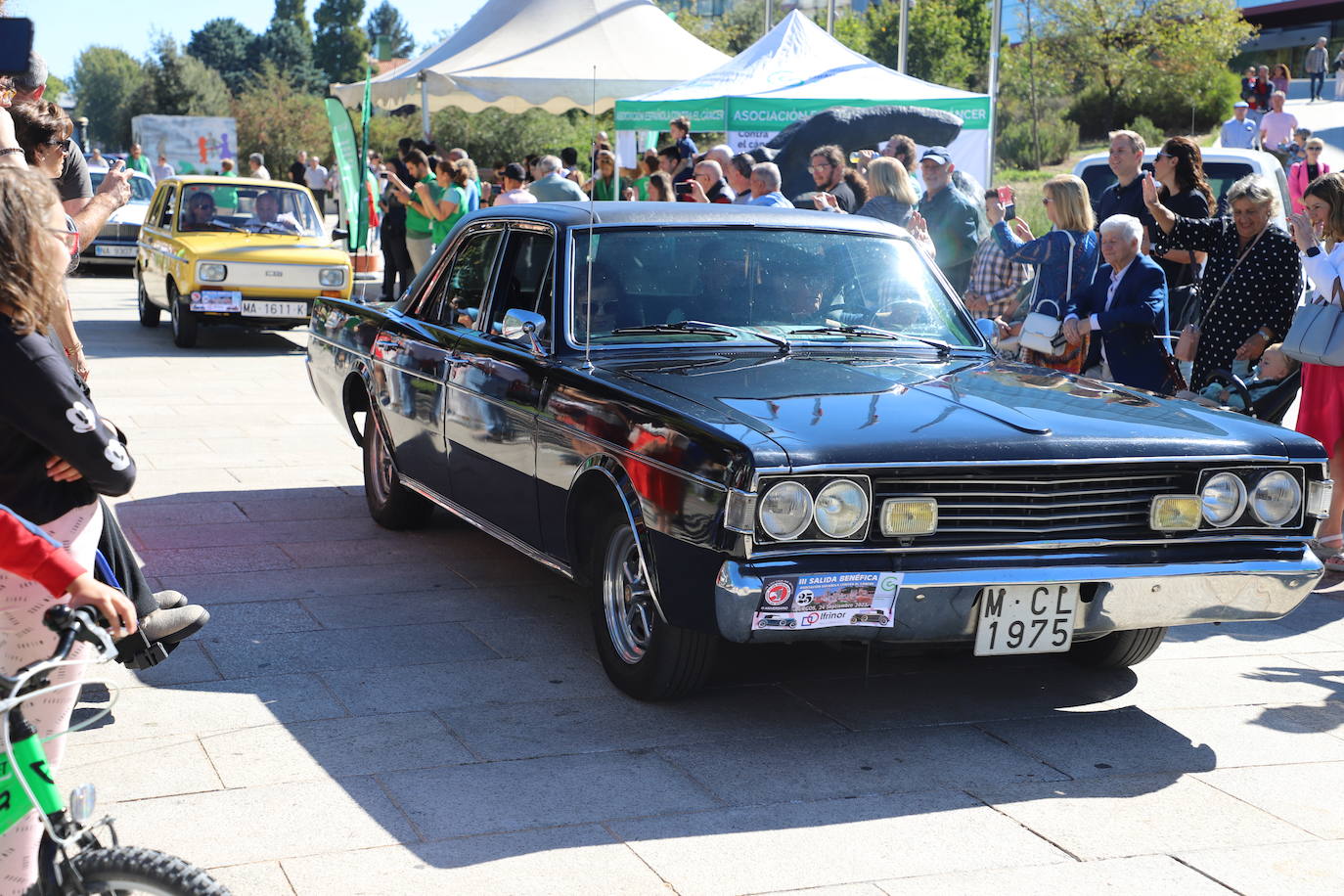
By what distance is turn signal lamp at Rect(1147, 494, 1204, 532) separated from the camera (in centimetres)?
473

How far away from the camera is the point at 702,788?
14.2 feet

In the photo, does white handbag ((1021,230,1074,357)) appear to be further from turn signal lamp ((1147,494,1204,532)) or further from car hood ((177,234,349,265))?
car hood ((177,234,349,265))

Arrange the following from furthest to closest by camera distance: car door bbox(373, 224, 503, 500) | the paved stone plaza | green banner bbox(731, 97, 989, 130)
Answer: green banner bbox(731, 97, 989, 130)
car door bbox(373, 224, 503, 500)
the paved stone plaza

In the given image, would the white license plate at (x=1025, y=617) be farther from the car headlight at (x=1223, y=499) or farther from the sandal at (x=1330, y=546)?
the sandal at (x=1330, y=546)

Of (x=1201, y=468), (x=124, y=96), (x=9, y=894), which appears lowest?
(x=9, y=894)

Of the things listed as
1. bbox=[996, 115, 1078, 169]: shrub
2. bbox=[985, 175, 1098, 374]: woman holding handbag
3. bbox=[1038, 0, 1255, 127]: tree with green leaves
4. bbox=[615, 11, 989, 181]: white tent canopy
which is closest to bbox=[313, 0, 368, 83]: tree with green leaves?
bbox=[996, 115, 1078, 169]: shrub

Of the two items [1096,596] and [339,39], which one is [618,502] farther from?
[339,39]

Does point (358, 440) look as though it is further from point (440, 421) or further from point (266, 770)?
point (266, 770)

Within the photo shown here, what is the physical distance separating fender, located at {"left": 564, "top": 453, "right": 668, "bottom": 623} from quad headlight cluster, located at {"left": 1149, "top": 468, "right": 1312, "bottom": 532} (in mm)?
1584

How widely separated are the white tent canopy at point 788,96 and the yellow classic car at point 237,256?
4.28 m

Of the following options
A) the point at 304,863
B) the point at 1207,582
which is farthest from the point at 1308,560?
the point at 304,863

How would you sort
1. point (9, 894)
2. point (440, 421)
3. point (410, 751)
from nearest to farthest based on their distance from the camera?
point (9, 894)
point (410, 751)
point (440, 421)

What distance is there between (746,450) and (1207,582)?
1.58 metres

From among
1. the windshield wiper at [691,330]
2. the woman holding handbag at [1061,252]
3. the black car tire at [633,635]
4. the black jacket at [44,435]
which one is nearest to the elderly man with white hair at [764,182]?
the woman holding handbag at [1061,252]
